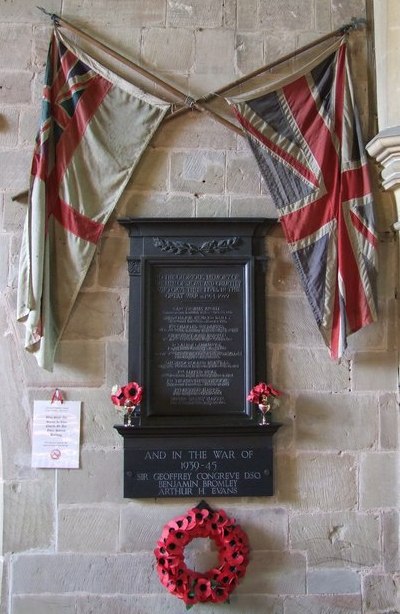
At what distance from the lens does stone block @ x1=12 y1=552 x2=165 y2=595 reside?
3.26 meters

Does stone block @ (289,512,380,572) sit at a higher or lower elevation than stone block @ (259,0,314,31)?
lower

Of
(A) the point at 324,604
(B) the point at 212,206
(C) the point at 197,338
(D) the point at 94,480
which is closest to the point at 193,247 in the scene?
(B) the point at 212,206

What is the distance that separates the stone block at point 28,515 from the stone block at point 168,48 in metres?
2.47

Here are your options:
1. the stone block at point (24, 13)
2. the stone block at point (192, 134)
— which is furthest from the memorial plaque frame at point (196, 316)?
the stone block at point (24, 13)

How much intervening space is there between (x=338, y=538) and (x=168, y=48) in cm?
301

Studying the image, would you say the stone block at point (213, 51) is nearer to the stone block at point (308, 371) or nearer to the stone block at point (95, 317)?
the stone block at point (95, 317)

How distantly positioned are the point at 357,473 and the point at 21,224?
94.1 inches

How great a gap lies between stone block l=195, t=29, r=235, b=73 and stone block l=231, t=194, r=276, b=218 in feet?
2.58

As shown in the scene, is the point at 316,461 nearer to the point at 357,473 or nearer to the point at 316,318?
the point at 357,473

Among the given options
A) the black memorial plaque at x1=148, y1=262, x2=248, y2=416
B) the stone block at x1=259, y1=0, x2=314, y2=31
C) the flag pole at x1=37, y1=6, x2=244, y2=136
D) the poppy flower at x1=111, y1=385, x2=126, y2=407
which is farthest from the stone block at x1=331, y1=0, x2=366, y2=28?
the poppy flower at x1=111, y1=385, x2=126, y2=407

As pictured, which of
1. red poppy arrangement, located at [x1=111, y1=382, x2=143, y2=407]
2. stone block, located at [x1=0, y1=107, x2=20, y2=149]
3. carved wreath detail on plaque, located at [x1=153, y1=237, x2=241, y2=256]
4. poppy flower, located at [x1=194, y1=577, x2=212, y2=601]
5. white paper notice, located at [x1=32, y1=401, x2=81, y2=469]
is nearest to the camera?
poppy flower, located at [x1=194, y1=577, x2=212, y2=601]

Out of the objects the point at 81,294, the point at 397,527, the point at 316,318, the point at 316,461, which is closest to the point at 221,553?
the point at 316,461

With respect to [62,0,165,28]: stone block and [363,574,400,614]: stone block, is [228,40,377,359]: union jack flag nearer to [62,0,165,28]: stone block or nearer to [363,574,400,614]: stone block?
[62,0,165,28]: stone block

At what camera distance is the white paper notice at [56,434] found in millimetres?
3332
